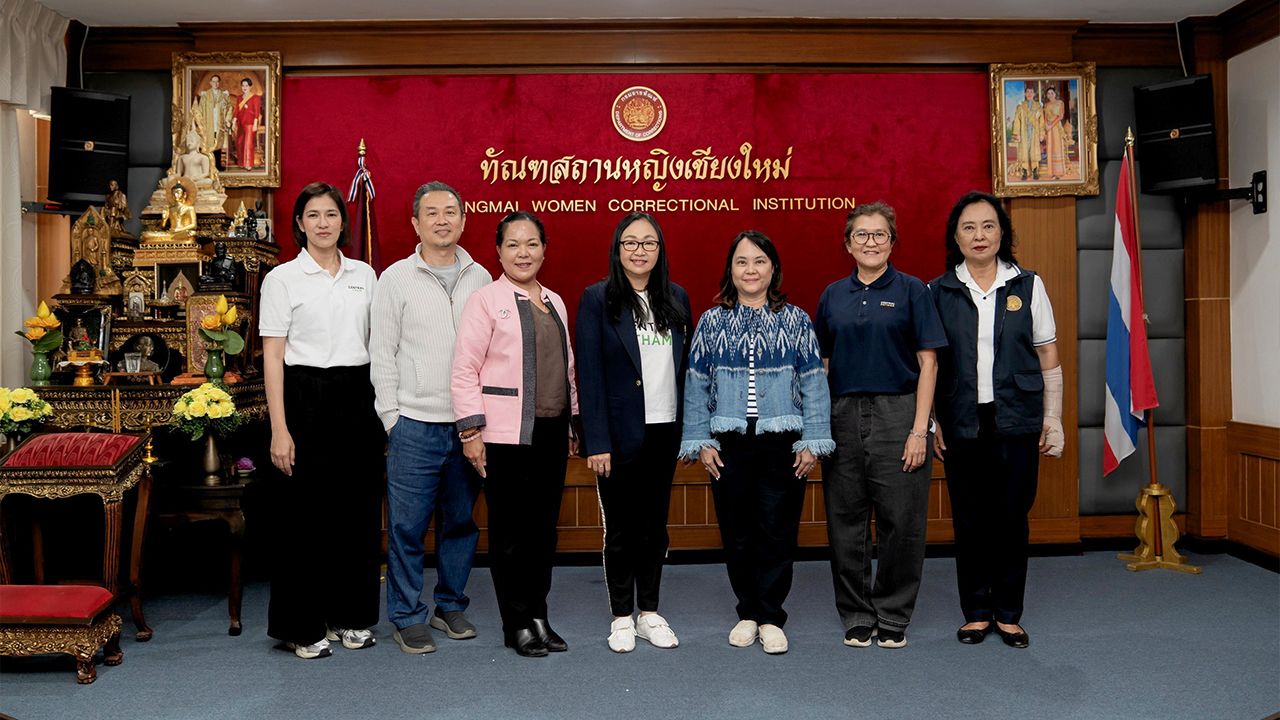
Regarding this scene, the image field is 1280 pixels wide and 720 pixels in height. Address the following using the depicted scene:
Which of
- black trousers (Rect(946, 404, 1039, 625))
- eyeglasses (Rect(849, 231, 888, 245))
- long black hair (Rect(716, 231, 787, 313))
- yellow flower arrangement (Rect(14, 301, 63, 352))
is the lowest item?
black trousers (Rect(946, 404, 1039, 625))

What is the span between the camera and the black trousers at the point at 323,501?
3.22 m

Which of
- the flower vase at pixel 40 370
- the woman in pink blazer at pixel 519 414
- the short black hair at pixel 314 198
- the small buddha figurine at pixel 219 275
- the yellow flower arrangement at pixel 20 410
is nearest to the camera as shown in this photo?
the woman in pink blazer at pixel 519 414

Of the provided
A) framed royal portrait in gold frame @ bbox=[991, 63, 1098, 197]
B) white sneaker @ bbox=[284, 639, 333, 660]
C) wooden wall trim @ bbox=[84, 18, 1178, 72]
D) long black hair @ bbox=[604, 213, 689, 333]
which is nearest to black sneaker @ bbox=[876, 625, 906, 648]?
long black hair @ bbox=[604, 213, 689, 333]

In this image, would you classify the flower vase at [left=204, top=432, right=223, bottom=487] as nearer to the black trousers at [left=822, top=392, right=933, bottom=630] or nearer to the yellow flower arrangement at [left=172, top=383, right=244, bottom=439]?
the yellow flower arrangement at [left=172, top=383, right=244, bottom=439]

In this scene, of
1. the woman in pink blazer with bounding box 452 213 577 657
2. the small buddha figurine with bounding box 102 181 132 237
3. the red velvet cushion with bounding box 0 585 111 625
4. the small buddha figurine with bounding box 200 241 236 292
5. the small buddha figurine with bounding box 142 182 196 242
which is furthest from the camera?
the small buddha figurine with bounding box 102 181 132 237

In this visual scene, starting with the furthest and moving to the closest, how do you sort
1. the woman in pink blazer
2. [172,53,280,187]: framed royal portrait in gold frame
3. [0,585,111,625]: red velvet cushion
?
[172,53,280,187]: framed royal portrait in gold frame, the woman in pink blazer, [0,585,111,625]: red velvet cushion

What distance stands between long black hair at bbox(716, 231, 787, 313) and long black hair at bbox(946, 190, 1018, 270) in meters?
0.74

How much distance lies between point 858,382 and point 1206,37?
3.59 m

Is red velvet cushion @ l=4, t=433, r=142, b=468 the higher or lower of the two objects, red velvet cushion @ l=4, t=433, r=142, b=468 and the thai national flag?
the lower

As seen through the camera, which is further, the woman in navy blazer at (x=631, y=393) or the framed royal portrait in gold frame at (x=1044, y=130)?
the framed royal portrait in gold frame at (x=1044, y=130)

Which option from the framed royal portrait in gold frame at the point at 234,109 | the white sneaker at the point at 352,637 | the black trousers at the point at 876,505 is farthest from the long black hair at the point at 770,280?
the framed royal portrait in gold frame at the point at 234,109

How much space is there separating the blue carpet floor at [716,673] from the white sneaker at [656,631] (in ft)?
0.15

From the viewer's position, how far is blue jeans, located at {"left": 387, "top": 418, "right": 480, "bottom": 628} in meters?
3.30

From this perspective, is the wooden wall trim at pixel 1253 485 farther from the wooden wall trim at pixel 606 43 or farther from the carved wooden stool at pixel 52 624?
the carved wooden stool at pixel 52 624
